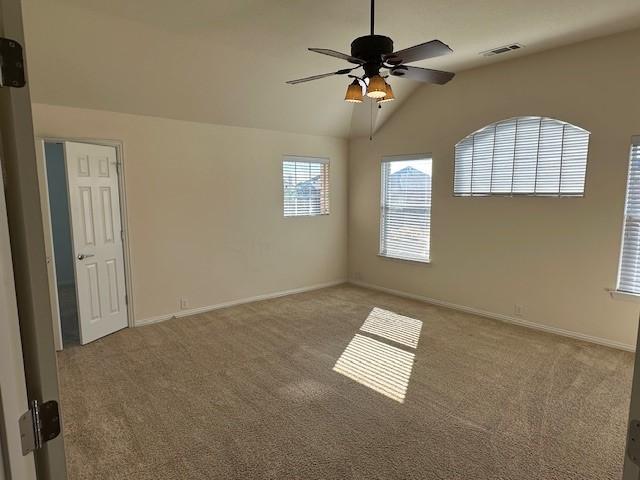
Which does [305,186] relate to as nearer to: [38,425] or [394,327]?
[394,327]

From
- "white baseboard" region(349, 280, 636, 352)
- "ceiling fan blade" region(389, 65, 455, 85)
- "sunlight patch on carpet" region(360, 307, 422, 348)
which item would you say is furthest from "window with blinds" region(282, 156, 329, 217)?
"ceiling fan blade" region(389, 65, 455, 85)

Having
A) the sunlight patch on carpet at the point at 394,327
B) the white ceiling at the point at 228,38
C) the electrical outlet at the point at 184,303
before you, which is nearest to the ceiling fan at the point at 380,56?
the white ceiling at the point at 228,38

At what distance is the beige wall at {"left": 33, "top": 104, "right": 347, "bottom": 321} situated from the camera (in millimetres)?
4461

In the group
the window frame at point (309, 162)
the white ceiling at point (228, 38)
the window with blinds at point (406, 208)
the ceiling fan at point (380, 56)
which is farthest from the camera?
the window frame at point (309, 162)

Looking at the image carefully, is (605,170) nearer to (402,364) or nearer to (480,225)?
(480,225)

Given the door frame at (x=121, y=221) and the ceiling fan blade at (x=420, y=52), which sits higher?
the ceiling fan blade at (x=420, y=52)

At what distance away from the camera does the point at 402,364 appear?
3594mm

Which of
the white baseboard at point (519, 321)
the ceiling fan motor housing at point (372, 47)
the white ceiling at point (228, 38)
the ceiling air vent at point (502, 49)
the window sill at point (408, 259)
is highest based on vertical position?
the ceiling air vent at point (502, 49)

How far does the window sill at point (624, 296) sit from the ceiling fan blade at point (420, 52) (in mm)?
3217

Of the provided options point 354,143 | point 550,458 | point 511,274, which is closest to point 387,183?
point 354,143

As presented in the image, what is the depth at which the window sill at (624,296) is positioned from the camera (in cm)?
378

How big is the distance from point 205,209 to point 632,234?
194 inches

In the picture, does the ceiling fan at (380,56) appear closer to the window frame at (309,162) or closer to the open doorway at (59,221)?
the window frame at (309,162)

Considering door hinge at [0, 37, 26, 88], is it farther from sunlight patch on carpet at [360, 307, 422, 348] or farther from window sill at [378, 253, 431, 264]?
window sill at [378, 253, 431, 264]
